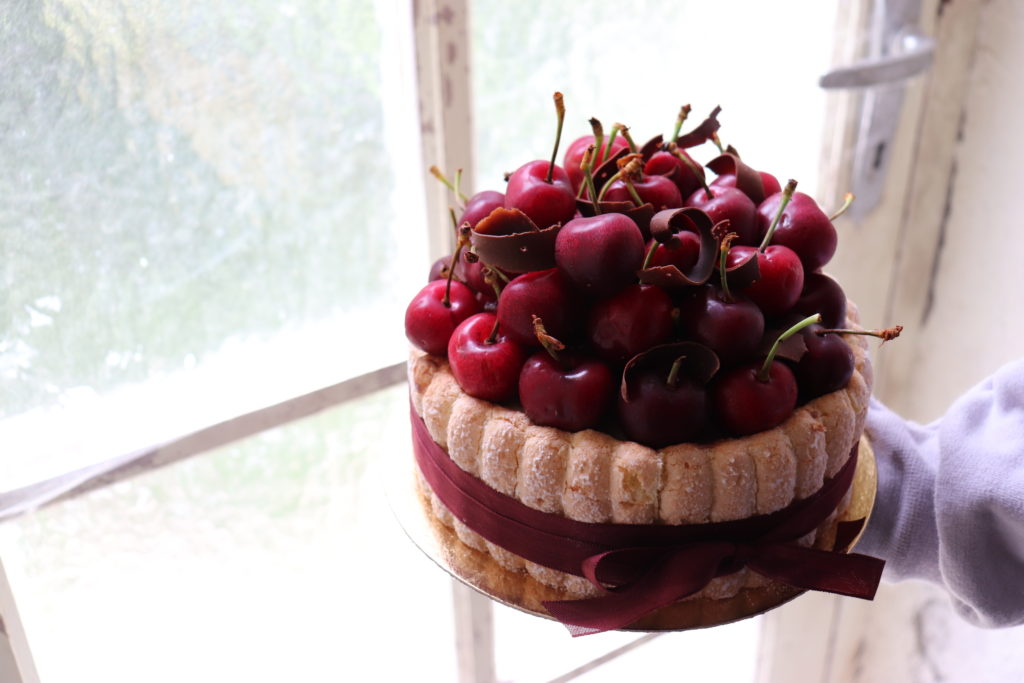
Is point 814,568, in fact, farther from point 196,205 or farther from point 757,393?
point 196,205

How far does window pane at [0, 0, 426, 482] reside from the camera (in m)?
0.76

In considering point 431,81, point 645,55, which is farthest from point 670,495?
point 645,55

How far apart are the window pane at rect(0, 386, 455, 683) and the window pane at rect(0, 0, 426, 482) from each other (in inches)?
3.4

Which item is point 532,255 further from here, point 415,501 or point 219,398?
point 219,398

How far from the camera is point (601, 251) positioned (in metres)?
0.52

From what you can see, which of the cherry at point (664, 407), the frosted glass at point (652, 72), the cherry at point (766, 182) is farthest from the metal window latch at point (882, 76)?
the cherry at point (664, 407)

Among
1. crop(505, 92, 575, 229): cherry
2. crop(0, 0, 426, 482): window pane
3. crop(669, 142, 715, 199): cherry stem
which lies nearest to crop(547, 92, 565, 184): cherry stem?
crop(505, 92, 575, 229): cherry

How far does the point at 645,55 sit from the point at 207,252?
54cm

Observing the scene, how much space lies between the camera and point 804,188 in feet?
4.14

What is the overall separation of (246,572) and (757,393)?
0.70 meters

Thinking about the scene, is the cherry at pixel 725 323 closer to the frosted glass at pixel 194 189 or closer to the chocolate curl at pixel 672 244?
the chocolate curl at pixel 672 244

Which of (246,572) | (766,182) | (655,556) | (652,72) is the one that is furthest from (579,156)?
(246,572)

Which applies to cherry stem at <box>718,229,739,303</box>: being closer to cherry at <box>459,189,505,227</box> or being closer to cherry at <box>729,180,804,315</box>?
cherry at <box>729,180,804,315</box>

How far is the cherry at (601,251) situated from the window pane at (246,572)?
29 cm
